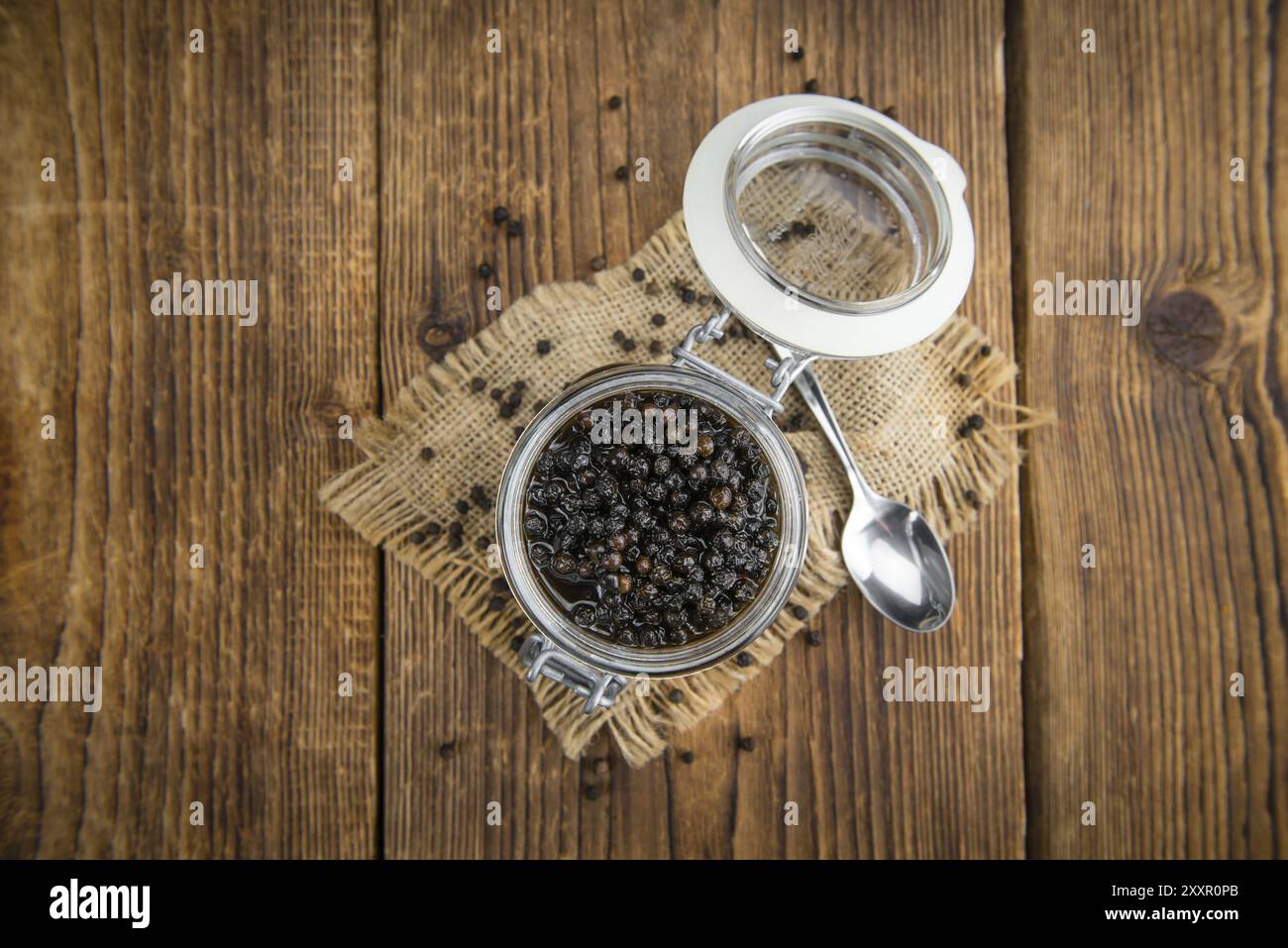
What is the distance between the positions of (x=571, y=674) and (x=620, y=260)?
2.40ft

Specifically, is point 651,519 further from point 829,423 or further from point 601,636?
point 829,423

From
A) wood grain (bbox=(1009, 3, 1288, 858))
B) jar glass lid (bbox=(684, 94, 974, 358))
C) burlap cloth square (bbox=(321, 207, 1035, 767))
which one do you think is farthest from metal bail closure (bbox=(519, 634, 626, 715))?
wood grain (bbox=(1009, 3, 1288, 858))

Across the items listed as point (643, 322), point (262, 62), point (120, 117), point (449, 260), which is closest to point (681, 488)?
point (643, 322)

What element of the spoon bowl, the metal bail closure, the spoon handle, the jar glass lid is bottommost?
the metal bail closure

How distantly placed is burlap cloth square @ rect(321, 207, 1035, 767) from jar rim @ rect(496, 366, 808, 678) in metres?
0.20

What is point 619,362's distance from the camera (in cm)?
154

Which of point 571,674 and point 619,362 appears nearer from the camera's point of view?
point 571,674

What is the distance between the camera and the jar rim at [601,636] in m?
1.32

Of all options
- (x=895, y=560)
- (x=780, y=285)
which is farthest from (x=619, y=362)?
(x=895, y=560)

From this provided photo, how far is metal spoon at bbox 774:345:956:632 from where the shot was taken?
1527mm

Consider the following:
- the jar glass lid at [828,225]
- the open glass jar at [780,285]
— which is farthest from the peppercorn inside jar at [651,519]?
the jar glass lid at [828,225]

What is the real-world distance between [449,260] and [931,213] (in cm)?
83

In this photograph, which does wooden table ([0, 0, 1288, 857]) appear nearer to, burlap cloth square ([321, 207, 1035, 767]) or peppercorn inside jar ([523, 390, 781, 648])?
burlap cloth square ([321, 207, 1035, 767])

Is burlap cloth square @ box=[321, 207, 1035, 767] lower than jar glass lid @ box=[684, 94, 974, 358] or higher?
lower
